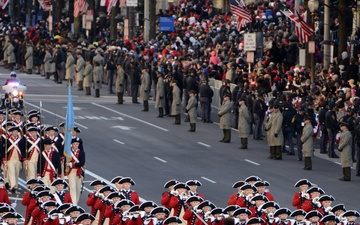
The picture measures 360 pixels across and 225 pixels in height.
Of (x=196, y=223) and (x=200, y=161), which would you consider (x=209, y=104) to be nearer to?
(x=200, y=161)

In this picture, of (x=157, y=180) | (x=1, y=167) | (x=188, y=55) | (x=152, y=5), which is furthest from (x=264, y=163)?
(x=152, y=5)

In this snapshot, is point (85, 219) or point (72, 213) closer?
point (85, 219)

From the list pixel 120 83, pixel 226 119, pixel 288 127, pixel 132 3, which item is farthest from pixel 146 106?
pixel 132 3

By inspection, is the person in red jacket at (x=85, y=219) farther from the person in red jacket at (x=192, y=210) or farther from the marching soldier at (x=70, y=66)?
the marching soldier at (x=70, y=66)

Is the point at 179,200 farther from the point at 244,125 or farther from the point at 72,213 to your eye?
the point at 244,125

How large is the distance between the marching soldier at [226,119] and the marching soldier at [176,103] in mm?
3482

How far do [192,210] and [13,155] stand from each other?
10.1m

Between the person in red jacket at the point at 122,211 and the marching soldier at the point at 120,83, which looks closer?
the person in red jacket at the point at 122,211

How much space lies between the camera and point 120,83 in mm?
55500

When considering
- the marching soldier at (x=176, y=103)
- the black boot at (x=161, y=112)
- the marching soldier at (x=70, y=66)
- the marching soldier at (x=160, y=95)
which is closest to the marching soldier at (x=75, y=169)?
the marching soldier at (x=176, y=103)

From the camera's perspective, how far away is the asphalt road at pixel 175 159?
38.0 meters

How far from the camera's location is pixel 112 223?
28625mm

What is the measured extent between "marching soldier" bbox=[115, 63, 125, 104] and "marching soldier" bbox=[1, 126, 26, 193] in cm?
1793

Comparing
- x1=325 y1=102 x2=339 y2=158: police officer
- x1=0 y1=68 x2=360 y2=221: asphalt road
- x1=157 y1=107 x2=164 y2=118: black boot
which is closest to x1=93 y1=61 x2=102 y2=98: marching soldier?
x1=0 y1=68 x2=360 y2=221: asphalt road
